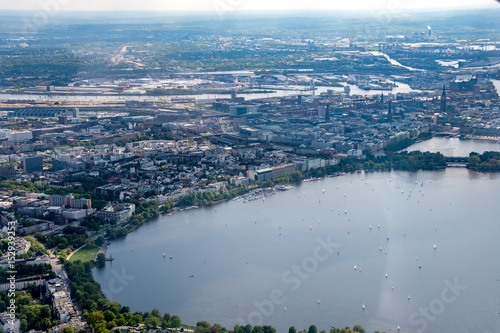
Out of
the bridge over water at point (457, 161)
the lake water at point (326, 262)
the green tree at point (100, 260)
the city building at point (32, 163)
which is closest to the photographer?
the lake water at point (326, 262)

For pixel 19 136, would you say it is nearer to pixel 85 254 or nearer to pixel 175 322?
pixel 85 254

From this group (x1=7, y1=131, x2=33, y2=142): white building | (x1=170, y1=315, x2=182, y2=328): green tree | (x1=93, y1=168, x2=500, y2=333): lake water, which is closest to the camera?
(x1=170, y1=315, x2=182, y2=328): green tree

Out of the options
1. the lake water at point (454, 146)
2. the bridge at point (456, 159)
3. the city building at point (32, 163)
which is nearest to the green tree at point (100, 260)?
the city building at point (32, 163)

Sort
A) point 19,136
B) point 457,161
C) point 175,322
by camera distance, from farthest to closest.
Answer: point 19,136
point 457,161
point 175,322

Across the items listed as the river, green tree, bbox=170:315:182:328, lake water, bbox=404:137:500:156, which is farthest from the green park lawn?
the river

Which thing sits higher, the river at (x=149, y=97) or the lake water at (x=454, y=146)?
the lake water at (x=454, y=146)

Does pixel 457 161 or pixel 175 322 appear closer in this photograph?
pixel 175 322

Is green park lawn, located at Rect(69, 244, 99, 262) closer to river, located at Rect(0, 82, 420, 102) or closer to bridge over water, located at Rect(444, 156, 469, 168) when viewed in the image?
bridge over water, located at Rect(444, 156, 469, 168)

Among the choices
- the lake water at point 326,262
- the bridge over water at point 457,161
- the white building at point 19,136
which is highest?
the lake water at point 326,262

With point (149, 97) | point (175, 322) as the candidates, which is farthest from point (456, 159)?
point (149, 97)

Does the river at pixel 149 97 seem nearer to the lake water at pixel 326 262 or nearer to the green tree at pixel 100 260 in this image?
the lake water at pixel 326 262
